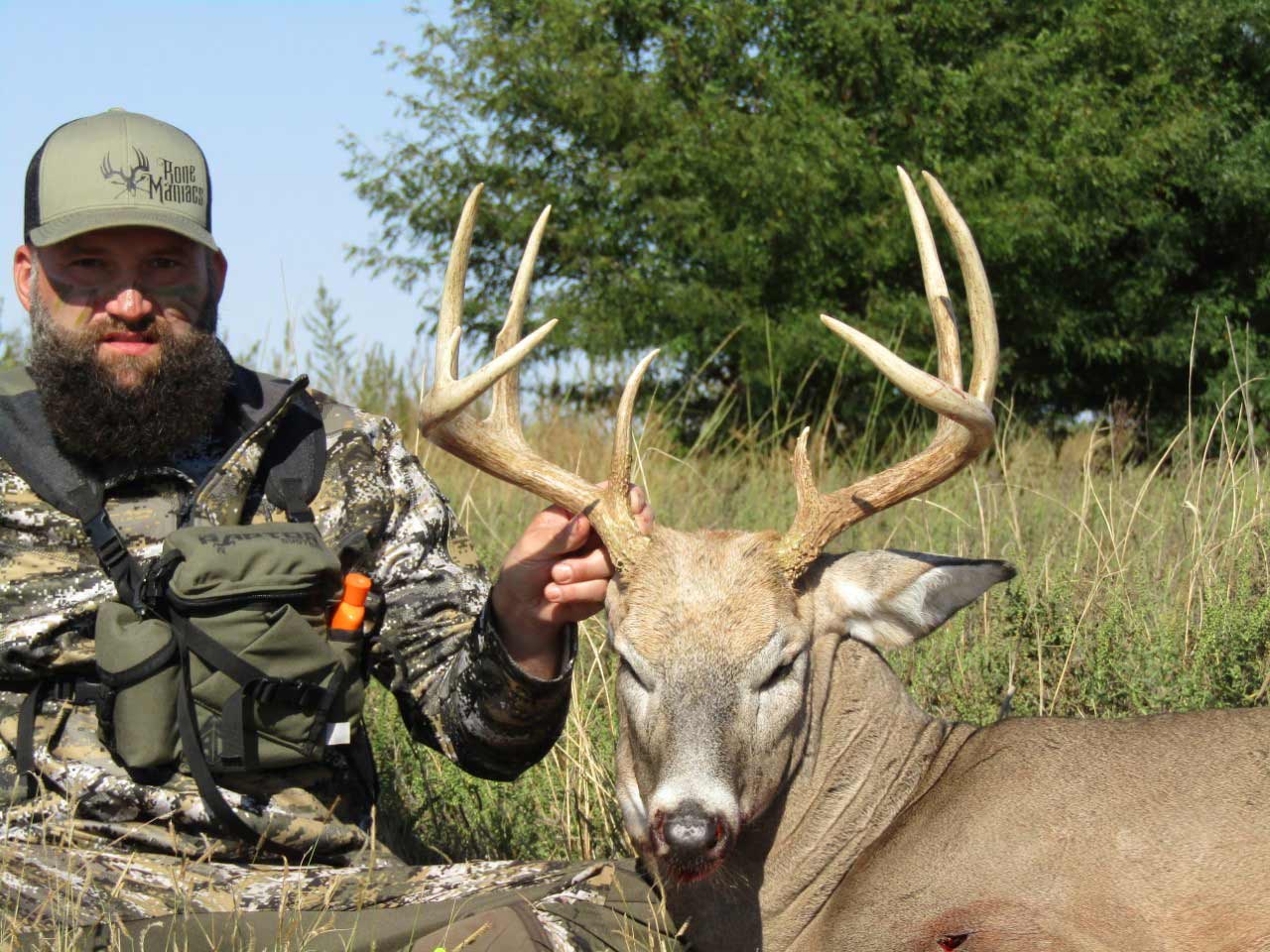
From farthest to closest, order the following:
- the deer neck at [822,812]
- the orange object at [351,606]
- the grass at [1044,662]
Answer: the grass at [1044,662]
the orange object at [351,606]
the deer neck at [822,812]

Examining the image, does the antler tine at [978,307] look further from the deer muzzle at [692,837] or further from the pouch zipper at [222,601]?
the pouch zipper at [222,601]

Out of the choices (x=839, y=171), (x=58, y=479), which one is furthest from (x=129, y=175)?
(x=839, y=171)

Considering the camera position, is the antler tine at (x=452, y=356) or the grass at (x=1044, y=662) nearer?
→ the antler tine at (x=452, y=356)

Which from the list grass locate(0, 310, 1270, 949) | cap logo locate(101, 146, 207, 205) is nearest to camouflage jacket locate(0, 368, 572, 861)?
grass locate(0, 310, 1270, 949)

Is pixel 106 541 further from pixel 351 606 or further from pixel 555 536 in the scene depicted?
pixel 555 536

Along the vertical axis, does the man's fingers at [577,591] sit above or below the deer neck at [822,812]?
above

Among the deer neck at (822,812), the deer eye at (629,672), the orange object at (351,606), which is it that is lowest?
the deer neck at (822,812)

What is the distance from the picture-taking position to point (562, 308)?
16.7m

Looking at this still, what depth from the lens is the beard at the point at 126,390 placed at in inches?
165

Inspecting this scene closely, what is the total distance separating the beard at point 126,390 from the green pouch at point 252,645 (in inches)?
20.3

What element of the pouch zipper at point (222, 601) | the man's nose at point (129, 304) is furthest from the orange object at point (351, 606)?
the man's nose at point (129, 304)

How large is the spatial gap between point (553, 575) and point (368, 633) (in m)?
0.70

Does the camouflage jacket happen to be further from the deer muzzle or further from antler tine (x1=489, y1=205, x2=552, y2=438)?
the deer muzzle

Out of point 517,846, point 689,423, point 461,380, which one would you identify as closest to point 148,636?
point 461,380
